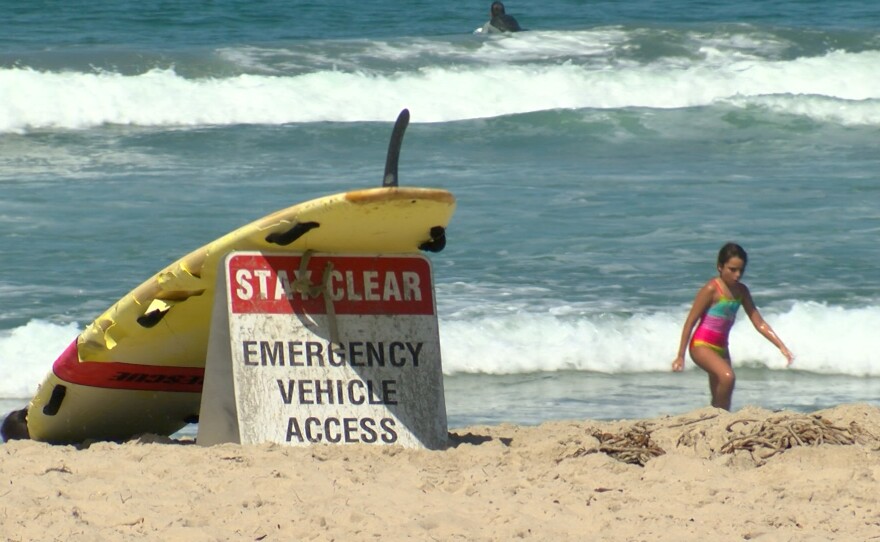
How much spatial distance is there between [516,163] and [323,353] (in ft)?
29.3

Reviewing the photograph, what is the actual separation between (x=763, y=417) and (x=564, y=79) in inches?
513

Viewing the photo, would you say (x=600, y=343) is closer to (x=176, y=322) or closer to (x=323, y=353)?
(x=323, y=353)

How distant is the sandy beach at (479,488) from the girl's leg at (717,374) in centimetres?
138

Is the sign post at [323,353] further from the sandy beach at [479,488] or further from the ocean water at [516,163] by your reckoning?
the ocean water at [516,163]

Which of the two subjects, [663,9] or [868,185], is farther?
[663,9]

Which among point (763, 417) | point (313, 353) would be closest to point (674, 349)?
point (763, 417)

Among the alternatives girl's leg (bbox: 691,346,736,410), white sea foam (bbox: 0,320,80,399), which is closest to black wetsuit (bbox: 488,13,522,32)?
white sea foam (bbox: 0,320,80,399)

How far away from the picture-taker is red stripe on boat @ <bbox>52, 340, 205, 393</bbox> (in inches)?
197

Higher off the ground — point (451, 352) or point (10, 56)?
point (10, 56)

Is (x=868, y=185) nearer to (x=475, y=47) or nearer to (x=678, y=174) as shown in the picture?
(x=678, y=174)

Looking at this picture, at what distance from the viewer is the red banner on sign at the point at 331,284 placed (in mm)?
4648

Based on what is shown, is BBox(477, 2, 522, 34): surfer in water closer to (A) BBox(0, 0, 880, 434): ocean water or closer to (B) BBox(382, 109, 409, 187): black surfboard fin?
(A) BBox(0, 0, 880, 434): ocean water

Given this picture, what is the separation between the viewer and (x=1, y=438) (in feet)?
18.7

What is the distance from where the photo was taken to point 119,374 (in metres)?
5.03
